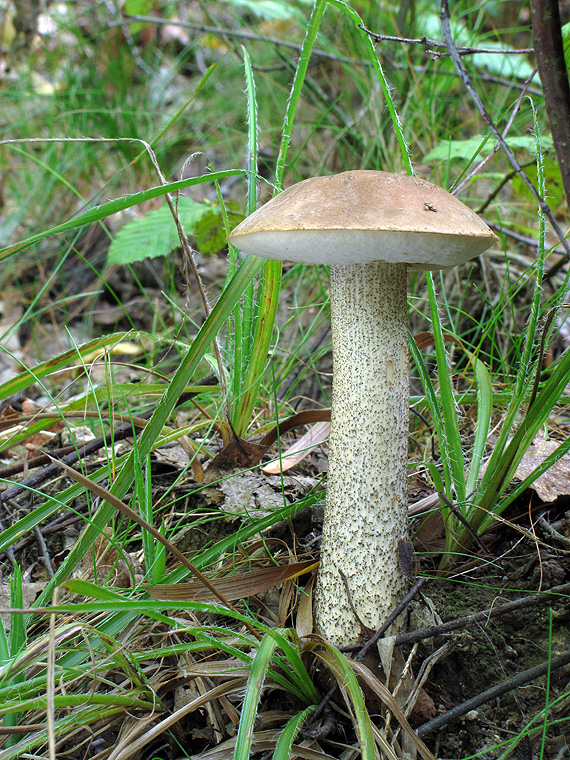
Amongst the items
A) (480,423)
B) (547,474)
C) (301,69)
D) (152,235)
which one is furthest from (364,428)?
(152,235)

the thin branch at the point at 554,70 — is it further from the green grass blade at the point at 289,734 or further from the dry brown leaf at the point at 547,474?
the green grass blade at the point at 289,734

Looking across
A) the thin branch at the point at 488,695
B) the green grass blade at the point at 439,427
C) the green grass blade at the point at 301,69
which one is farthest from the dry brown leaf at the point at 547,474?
the green grass blade at the point at 301,69

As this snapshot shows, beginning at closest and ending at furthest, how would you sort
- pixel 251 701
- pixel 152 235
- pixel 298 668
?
pixel 251 701, pixel 298 668, pixel 152 235

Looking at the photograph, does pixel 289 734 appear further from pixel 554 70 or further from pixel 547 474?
pixel 554 70

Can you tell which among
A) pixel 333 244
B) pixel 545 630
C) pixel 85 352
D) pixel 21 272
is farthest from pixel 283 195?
pixel 21 272

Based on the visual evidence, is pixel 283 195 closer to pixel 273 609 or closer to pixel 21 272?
pixel 273 609

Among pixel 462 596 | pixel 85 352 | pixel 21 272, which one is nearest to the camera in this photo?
pixel 462 596

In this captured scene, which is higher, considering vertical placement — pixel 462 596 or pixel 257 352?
pixel 257 352

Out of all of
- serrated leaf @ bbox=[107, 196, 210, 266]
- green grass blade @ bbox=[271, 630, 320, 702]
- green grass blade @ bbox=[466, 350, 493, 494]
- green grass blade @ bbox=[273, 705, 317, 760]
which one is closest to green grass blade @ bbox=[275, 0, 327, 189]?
green grass blade @ bbox=[466, 350, 493, 494]
